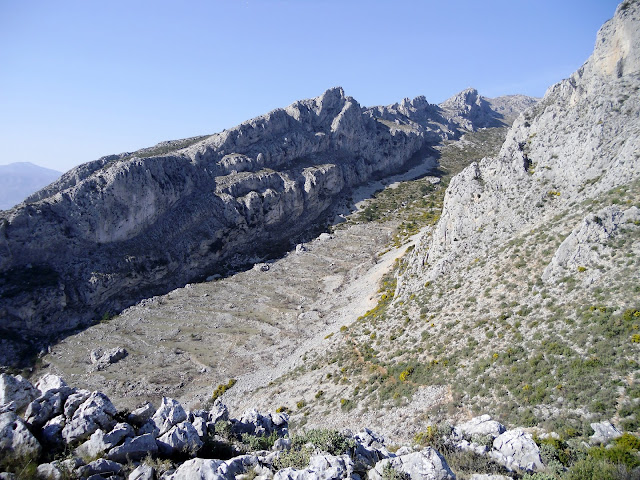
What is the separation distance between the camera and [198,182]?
79.6 metres

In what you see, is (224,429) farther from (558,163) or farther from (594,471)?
(558,163)

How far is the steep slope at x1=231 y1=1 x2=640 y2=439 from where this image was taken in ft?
57.6

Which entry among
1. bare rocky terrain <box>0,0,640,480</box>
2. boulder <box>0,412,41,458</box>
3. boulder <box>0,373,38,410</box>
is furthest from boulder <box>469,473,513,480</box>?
boulder <box>0,373,38,410</box>

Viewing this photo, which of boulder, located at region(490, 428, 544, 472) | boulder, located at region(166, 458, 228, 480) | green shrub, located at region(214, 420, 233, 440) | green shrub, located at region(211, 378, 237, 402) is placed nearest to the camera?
boulder, located at region(166, 458, 228, 480)

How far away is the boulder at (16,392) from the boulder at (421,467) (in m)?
12.9

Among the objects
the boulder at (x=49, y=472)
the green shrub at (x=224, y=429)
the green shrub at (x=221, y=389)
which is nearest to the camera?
the boulder at (x=49, y=472)

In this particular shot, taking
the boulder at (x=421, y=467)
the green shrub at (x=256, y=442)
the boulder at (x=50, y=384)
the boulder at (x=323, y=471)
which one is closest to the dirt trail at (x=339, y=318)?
the green shrub at (x=256, y=442)

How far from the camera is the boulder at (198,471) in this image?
10.3 meters

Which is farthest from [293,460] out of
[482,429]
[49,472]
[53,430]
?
[482,429]

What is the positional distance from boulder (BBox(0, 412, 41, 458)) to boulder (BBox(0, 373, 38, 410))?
5.24 feet

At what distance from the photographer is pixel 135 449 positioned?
11656 millimetres

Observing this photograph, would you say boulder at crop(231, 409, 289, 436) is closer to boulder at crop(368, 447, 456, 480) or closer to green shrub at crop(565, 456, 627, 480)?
boulder at crop(368, 447, 456, 480)

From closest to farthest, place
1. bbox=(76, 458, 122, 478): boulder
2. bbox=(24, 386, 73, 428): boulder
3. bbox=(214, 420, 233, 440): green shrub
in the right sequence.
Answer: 1. bbox=(76, 458, 122, 478): boulder
2. bbox=(24, 386, 73, 428): boulder
3. bbox=(214, 420, 233, 440): green shrub

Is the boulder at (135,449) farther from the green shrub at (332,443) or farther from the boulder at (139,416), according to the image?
the green shrub at (332,443)
